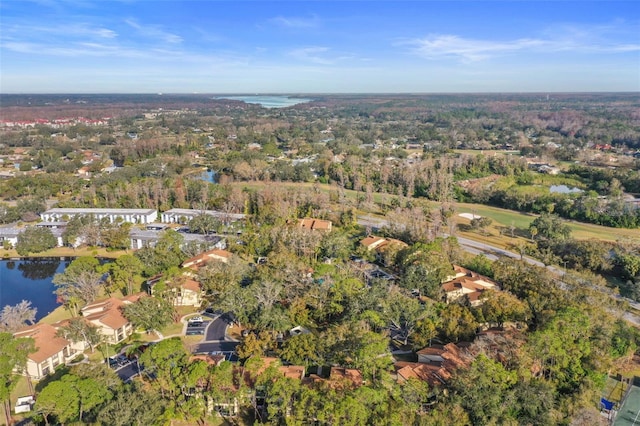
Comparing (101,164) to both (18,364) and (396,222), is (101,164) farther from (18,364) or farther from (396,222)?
(18,364)

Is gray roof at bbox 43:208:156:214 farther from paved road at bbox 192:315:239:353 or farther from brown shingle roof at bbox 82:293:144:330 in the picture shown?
paved road at bbox 192:315:239:353

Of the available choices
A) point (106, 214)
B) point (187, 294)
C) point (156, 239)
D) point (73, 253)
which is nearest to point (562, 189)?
point (156, 239)

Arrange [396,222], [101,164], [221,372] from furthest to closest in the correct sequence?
[101,164] → [396,222] → [221,372]

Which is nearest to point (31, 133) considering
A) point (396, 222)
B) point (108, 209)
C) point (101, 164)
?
point (101, 164)

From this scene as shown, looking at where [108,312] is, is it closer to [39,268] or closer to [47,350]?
[47,350]

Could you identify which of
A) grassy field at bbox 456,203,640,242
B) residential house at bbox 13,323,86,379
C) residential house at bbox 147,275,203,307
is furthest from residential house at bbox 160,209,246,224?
grassy field at bbox 456,203,640,242

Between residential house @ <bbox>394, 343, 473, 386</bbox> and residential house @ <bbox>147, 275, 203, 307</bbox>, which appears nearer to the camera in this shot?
residential house @ <bbox>394, 343, 473, 386</bbox>
